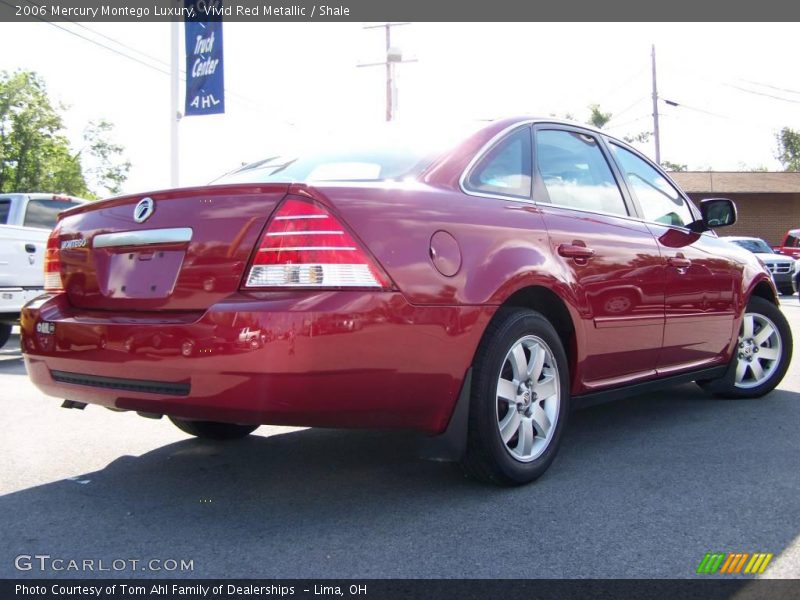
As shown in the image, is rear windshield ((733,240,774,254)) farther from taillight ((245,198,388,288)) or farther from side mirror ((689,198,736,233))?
taillight ((245,198,388,288))

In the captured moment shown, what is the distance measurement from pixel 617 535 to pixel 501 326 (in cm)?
90

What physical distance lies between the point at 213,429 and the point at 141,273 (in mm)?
1389

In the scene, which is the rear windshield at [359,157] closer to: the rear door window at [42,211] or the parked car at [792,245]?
A: the rear door window at [42,211]

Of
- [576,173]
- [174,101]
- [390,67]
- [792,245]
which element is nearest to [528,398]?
[576,173]

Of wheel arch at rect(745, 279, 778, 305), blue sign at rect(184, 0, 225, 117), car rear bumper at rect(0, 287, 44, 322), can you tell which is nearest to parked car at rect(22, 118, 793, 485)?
wheel arch at rect(745, 279, 778, 305)

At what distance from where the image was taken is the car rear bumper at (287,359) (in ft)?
8.62

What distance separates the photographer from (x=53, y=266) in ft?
11.0

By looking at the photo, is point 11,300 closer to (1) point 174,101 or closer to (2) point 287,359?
(2) point 287,359

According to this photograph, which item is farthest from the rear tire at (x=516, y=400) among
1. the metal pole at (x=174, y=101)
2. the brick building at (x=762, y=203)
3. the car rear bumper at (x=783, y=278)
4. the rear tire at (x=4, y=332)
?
the brick building at (x=762, y=203)

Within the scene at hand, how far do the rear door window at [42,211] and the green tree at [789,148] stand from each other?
76405 millimetres

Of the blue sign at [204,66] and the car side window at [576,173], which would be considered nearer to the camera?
the car side window at [576,173]

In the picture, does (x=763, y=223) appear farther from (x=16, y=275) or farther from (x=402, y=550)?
(x=402, y=550)

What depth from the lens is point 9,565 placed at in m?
2.54

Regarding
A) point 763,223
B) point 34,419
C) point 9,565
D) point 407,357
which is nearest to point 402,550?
point 407,357
